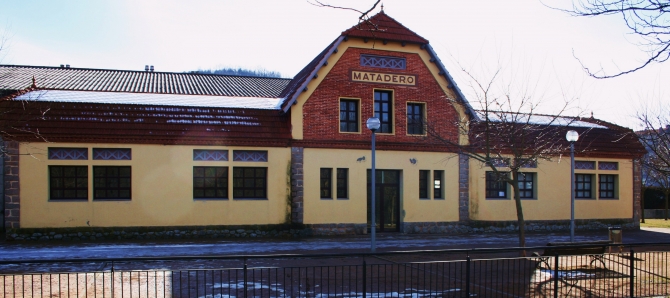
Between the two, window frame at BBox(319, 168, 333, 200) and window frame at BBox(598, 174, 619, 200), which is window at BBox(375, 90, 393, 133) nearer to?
window frame at BBox(319, 168, 333, 200)

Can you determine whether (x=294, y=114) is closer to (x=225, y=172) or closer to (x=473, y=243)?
(x=225, y=172)

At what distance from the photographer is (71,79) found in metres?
26.4

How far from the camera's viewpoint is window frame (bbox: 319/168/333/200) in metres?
21.5

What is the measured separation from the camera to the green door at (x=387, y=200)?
72.3ft

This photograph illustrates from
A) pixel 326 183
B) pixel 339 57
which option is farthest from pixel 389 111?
pixel 326 183

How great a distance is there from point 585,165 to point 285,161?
45.1 feet

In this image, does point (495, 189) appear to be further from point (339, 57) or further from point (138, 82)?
point (138, 82)

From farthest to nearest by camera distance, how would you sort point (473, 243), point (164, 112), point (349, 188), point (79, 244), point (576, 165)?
1. point (576, 165)
2. point (349, 188)
3. point (164, 112)
4. point (473, 243)
5. point (79, 244)

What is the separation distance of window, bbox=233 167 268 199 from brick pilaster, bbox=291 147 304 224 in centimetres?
104

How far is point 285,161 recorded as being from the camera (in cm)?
2083

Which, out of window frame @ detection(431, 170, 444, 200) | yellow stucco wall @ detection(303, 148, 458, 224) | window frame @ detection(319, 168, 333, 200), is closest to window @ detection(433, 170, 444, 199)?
window frame @ detection(431, 170, 444, 200)

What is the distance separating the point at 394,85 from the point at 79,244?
1267cm

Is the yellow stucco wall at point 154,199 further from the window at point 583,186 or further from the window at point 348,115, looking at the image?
the window at point 583,186

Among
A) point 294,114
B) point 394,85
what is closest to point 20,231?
point 294,114
